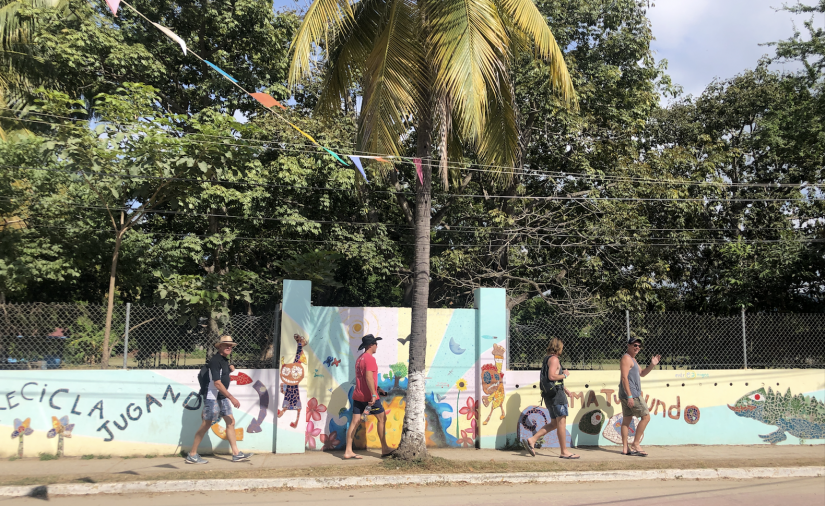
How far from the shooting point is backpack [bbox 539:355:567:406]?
25.9 ft

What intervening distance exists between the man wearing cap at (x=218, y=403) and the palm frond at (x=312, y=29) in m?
3.60

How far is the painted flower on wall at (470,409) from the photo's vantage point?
28.0 feet

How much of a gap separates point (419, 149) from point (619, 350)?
182 inches

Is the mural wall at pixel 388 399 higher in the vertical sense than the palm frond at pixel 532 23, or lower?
lower

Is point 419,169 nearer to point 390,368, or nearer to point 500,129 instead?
point 500,129

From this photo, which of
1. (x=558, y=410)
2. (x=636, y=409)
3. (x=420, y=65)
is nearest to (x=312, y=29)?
(x=420, y=65)

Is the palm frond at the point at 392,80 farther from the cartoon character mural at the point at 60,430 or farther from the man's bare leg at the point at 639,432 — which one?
the cartoon character mural at the point at 60,430

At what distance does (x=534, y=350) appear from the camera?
9117mm

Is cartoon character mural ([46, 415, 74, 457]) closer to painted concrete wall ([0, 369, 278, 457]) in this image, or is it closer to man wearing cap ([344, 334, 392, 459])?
painted concrete wall ([0, 369, 278, 457])

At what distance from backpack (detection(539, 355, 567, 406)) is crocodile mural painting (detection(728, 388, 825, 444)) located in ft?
11.1

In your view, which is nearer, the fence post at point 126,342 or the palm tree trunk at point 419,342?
the palm tree trunk at point 419,342

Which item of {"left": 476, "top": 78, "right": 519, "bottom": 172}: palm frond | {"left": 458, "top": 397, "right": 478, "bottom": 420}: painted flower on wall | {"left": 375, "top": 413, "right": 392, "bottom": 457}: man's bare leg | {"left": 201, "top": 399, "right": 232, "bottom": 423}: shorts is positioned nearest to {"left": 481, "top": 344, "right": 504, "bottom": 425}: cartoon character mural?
{"left": 458, "top": 397, "right": 478, "bottom": 420}: painted flower on wall

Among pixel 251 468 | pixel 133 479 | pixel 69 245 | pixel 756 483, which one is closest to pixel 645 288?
pixel 756 483

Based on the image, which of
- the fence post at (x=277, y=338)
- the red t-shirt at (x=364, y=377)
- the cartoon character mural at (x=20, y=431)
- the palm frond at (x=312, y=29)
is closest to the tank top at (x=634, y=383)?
the red t-shirt at (x=364, y=377)
